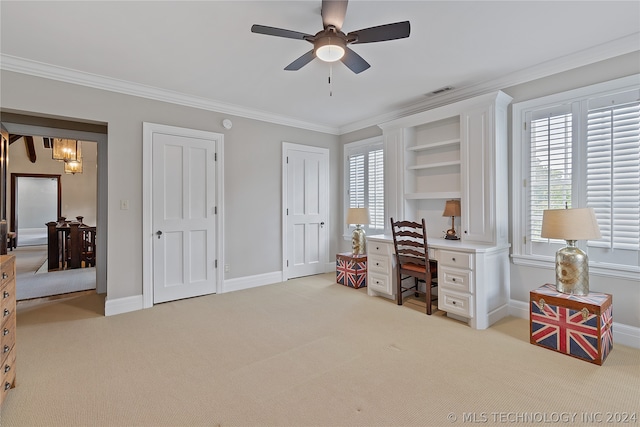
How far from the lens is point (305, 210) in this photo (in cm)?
518

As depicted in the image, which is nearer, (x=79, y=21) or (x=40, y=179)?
(x=79, y=21)

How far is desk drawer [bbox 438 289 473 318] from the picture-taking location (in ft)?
10.1

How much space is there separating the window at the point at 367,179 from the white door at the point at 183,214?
2361 mm

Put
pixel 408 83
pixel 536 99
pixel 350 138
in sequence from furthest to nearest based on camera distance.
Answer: pixel 350 138 < pixel 408 83 < pixel 536 99

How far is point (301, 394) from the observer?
6.43 feet

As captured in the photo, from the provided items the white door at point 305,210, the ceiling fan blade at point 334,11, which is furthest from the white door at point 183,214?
the ceiling fan blade at point 334,11

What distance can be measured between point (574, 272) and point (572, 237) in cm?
31

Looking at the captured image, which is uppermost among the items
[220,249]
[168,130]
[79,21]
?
[79,21]

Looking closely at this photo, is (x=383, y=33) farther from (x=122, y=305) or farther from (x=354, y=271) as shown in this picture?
(x=122, y=305)

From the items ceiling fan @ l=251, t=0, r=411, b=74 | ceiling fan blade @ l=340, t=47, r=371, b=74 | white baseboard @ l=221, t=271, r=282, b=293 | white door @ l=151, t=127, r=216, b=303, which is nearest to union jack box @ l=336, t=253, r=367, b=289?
white baseboard @ l=221, t=271, r=282, b=293

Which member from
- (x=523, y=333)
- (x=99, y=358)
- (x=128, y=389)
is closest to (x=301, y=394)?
(x=128, y=389)

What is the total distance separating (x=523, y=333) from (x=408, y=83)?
2873mm

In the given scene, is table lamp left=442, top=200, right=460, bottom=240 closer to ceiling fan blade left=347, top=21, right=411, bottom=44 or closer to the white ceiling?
the white ceiling

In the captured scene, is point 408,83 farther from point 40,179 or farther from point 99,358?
point 40,179
